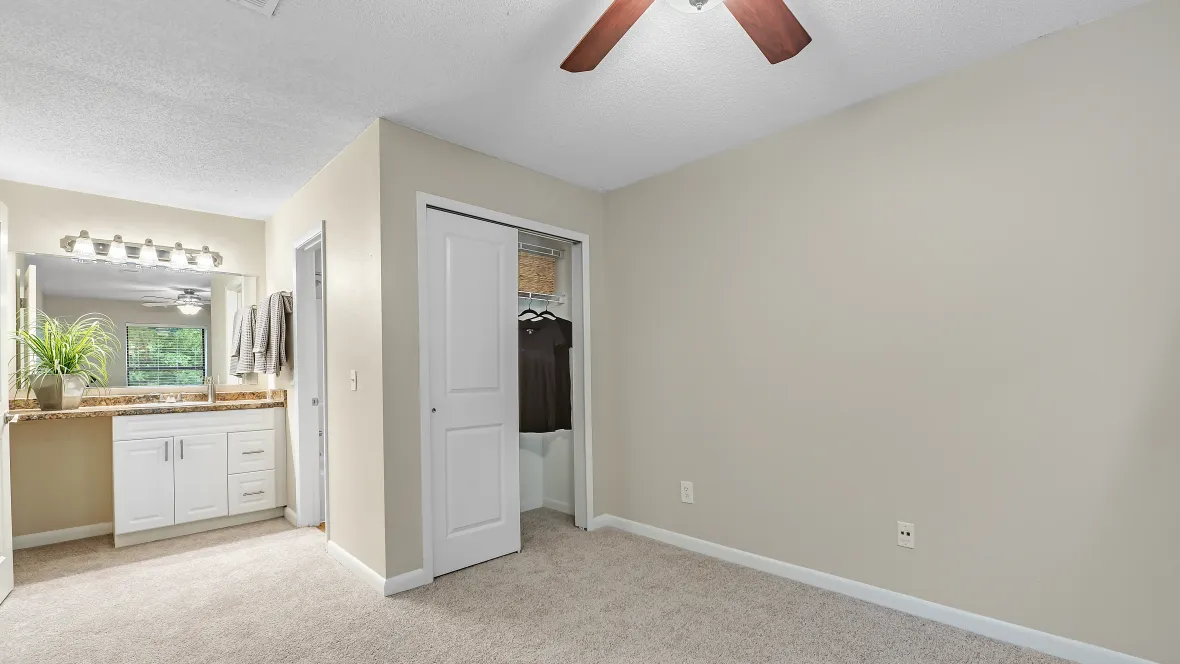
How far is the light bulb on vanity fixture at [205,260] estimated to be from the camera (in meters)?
4.30

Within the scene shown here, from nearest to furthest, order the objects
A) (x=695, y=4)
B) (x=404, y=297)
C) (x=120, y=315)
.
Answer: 1. (x=695, y=4)
2. (x=404, y=297)
3. (x=120, y=315)

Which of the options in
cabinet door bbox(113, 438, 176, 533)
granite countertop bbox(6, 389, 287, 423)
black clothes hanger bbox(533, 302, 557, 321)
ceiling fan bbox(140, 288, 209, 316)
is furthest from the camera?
ceiling fan bbox(140, 288, 209, 316)

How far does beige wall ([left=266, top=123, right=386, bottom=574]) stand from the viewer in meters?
2.88

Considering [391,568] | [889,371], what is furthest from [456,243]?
[889,371]

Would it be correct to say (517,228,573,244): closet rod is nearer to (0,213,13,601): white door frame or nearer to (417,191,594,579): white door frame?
(417,191,594,579): white door frame

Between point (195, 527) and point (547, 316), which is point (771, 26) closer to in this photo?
point (547, 316)

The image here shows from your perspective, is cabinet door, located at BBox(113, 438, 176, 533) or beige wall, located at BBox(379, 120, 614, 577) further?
cabinet door, located at BBox(113, 438, 176, 533)

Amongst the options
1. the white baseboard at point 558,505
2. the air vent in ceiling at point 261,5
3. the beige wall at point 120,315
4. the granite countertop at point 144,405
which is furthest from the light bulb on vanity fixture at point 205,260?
the white baseboard at point 558,505

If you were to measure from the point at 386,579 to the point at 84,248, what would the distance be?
317 centimetres

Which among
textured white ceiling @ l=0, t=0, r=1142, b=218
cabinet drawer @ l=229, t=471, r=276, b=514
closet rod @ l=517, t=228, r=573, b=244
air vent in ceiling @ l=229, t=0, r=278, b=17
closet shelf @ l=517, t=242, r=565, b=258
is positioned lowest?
cabinet drawer @ l=229, t=471, r=276, b=514

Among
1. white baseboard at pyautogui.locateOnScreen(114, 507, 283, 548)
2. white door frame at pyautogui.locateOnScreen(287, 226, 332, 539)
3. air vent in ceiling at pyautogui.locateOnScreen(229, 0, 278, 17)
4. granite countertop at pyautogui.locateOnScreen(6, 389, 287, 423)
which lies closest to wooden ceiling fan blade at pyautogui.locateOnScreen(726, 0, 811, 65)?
air vent in ceiling at pyautogui.locateOnScreen(229, 0, 278, 17)

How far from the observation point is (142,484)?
366cm

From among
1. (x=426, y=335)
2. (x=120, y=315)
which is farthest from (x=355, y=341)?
(x=120, y=315)

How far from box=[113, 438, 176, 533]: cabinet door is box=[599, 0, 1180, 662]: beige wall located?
337 cm
